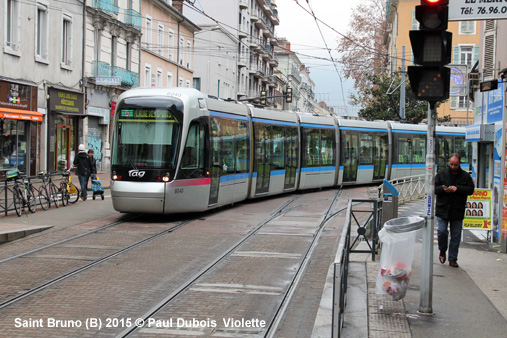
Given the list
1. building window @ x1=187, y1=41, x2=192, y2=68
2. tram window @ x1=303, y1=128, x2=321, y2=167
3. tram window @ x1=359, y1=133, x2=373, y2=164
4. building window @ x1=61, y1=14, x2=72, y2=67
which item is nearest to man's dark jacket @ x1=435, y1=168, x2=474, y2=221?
tram window @ x1=303, y1=128, x2=321, y2=167

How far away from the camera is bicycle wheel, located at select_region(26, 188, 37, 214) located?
15.8m

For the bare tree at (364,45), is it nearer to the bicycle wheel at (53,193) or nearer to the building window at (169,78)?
the building window at (169,78)

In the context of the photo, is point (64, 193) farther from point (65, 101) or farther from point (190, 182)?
point (65, 101)

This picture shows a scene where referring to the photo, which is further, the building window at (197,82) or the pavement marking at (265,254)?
the building window at (197,82)

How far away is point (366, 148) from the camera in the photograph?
27234 millimetres

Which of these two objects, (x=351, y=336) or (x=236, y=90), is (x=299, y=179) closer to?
(x=351, y=336)

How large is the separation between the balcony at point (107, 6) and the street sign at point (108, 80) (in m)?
3.59

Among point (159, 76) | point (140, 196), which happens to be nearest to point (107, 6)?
point (159, 76)

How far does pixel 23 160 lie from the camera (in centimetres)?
2542

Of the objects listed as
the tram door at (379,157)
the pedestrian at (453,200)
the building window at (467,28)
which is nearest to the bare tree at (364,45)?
the building window at (467,28)

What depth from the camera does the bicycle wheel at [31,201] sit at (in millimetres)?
15766

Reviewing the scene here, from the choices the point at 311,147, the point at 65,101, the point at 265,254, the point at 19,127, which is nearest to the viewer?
the point at 265,254

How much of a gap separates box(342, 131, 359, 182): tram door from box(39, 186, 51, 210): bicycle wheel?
42.0 ft

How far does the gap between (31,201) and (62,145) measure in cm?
1354
